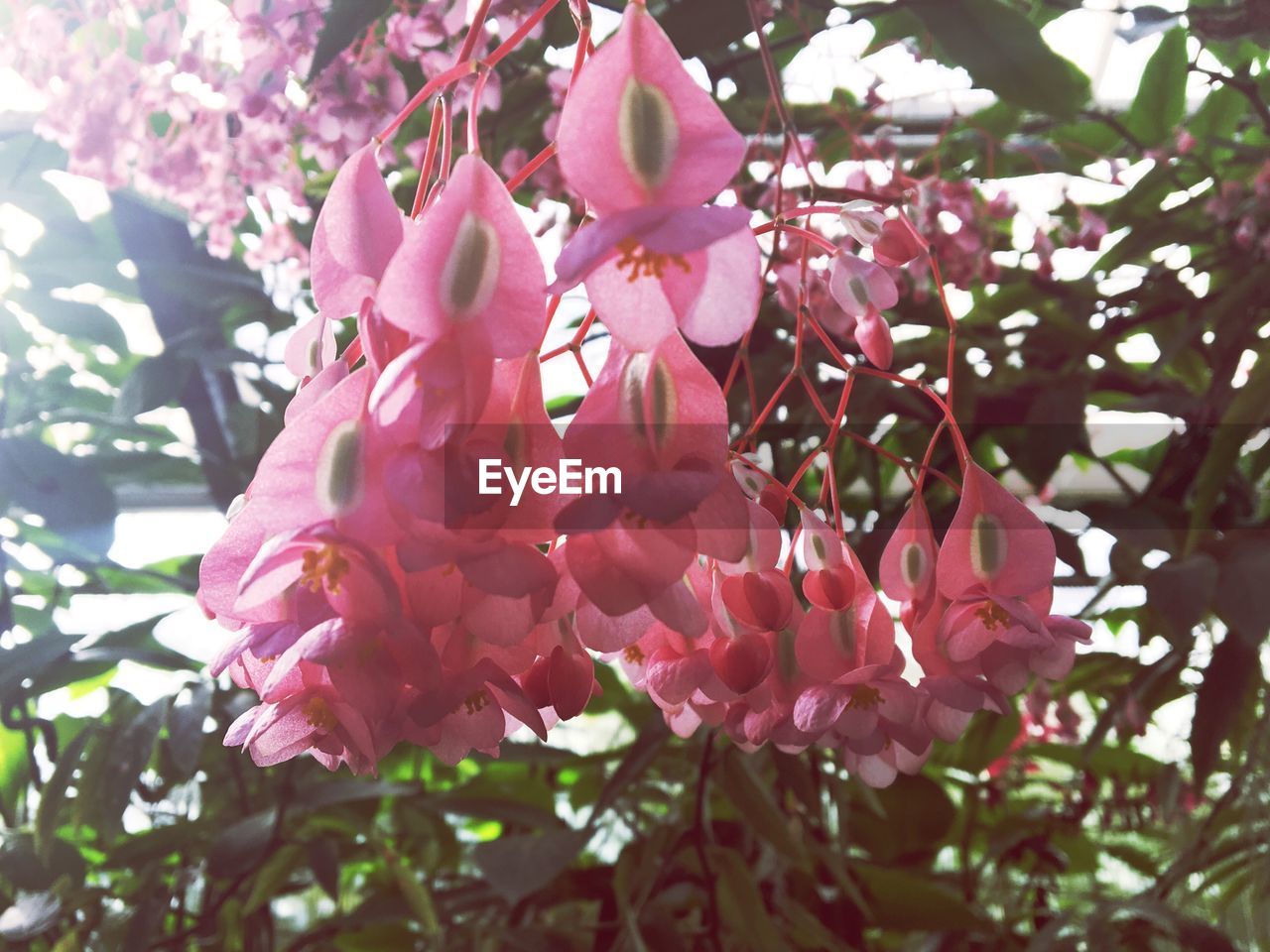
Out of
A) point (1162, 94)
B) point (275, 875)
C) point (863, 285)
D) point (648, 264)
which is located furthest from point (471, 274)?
point (1162, 94)

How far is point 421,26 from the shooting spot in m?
0.64

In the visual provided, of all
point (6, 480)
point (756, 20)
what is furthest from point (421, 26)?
point (6, 480)

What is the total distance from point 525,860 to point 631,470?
1.47ft

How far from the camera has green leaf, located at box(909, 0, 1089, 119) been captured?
0.52 metres

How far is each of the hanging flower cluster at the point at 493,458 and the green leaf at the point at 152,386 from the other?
707 millimetres

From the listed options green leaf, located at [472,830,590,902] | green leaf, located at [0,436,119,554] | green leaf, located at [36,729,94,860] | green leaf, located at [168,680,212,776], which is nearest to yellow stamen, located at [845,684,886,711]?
green leaf, located at [472,830,590,902]

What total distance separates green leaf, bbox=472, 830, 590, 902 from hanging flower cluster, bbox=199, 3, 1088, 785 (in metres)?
0.35

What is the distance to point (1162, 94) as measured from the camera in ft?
2.85

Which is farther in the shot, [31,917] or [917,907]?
[917,907]

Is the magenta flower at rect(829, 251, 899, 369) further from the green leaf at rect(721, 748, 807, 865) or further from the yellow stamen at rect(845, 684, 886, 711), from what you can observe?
the green leaf at rect(721, 748, 807, 865)

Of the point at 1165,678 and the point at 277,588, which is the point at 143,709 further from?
the point at 1165,678

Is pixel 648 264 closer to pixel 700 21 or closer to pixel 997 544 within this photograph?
pixel 997 544

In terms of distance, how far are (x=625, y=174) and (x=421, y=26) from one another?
0.51 metres

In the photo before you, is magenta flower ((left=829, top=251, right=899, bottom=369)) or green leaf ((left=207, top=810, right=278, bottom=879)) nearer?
magenta flower ((left=829, top=251, right=899, bottom=369))
